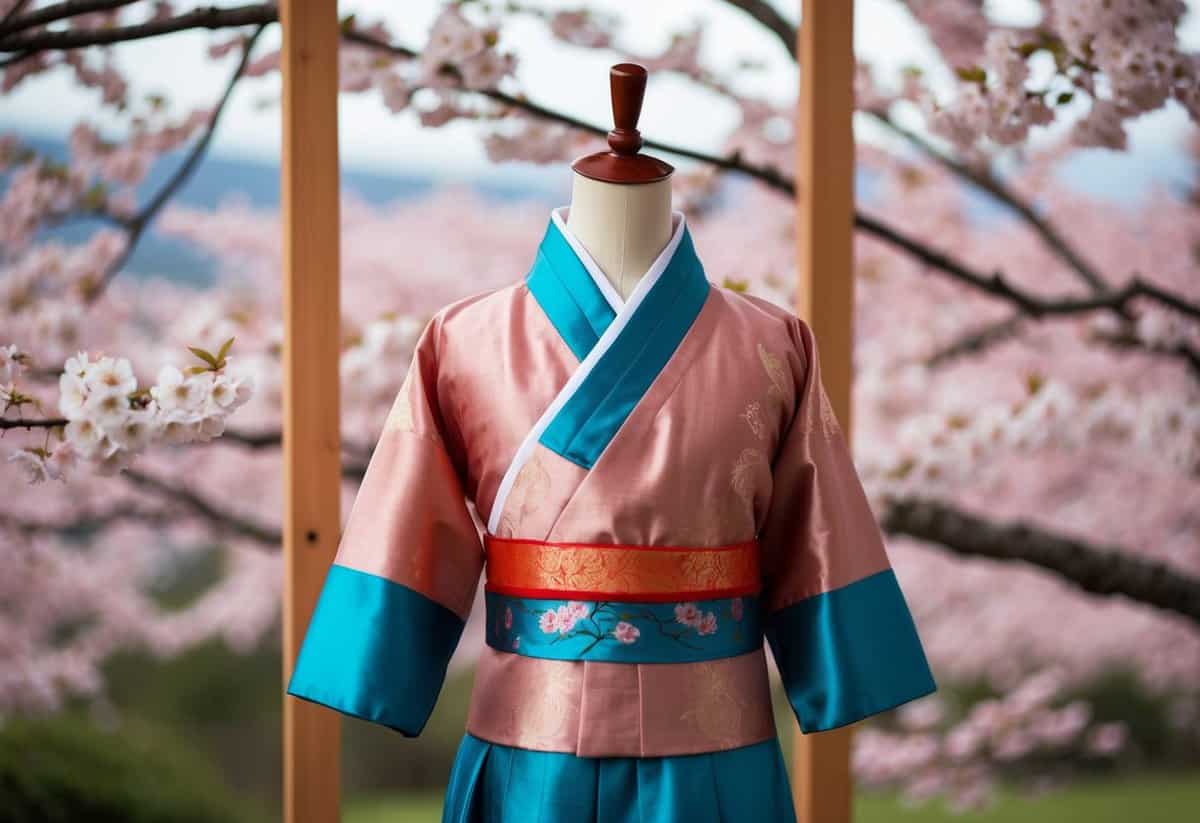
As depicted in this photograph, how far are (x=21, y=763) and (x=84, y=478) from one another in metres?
0.82

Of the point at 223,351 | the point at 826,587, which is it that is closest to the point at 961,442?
the point at 826,587

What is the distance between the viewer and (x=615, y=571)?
1.30 m

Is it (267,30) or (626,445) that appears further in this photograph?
(267,30)

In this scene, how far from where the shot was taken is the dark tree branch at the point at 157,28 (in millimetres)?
1814

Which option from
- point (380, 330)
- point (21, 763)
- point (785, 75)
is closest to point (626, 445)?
point (380, 330)

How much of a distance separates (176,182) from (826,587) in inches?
66.4

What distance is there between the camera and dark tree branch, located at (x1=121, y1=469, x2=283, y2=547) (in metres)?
2.94

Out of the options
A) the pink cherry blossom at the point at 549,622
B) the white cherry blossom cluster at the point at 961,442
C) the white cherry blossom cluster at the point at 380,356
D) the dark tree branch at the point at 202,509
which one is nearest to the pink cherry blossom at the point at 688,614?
the pink cherry blossom at the point at 549,622

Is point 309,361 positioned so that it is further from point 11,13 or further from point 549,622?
point 11,13

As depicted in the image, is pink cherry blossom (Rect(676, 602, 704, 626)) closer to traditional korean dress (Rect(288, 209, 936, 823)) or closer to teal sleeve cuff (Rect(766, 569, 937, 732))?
traditional korean dress (Rect(288, 209, 936, 823))

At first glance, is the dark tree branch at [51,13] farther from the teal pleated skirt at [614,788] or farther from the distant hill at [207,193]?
the teal pleated skirt at [614,788]

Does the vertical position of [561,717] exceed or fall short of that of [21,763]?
it exceeds it

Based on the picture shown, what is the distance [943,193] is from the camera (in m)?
3.65

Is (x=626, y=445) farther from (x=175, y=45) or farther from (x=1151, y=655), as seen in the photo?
(x=1151, y=655)
